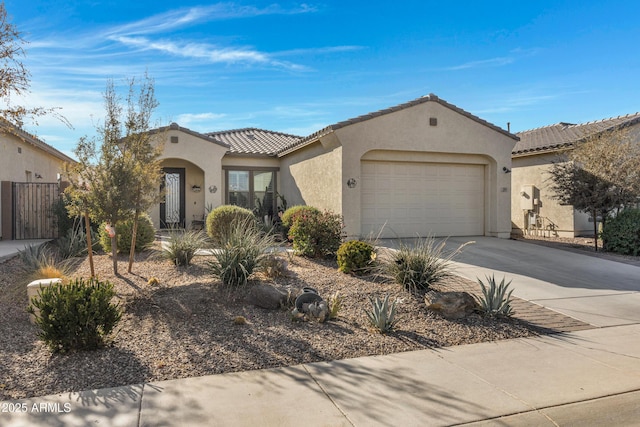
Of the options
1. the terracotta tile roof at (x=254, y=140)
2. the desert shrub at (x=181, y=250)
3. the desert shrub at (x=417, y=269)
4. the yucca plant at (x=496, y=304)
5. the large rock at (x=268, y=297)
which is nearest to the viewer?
Result: the yucca plant at (x=496, y=304)

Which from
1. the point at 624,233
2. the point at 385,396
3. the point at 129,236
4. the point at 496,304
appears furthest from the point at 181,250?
the point at 624,233

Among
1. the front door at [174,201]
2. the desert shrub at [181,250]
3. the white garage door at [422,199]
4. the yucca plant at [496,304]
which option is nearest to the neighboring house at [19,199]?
the front door at [174,201]

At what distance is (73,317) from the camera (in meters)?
4.65

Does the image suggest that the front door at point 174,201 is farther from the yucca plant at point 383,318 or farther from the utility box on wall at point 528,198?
the utility box on wall at point 528,198

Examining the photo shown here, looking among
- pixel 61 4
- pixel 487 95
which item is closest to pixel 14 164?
pixel 61 4

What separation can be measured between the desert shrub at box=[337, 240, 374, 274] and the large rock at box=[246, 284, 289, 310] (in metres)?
1.92

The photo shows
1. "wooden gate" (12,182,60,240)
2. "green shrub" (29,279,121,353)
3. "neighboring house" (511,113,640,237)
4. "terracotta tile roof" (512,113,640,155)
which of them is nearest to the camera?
"green shrub" (29,279,121,353)

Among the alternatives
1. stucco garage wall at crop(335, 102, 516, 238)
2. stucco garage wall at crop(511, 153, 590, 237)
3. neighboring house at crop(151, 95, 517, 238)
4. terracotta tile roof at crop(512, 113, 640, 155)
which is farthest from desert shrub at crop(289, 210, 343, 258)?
stucco garage wall at crop(511, 153, 590, 237)

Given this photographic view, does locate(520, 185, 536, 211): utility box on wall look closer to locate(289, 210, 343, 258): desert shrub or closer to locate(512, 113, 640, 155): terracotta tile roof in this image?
locate(512, 113, 640, 155): terracotta tile roof

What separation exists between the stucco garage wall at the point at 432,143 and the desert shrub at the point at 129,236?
5627 mm

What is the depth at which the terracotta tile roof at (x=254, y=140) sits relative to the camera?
1831 cm

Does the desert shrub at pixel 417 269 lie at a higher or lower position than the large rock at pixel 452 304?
higher

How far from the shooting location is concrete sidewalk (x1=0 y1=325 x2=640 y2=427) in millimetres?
3523

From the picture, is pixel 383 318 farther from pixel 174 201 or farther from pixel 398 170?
pixel 174 201
